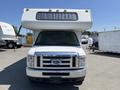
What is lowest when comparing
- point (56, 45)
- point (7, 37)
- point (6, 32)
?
point (7, 37)

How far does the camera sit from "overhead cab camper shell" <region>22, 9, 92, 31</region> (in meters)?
9.14

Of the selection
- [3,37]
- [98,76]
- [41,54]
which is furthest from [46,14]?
[3,37]

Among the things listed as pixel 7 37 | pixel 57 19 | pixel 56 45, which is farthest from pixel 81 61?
pixel 7 37

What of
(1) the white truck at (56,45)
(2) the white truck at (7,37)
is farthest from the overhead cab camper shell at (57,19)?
(2) the white truck at (7,37)

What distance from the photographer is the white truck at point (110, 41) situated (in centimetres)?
2161

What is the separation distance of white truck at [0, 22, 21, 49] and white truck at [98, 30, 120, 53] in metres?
11.0

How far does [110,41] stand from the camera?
75.0 feet

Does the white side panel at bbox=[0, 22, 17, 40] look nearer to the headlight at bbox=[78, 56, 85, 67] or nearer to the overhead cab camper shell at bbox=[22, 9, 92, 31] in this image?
the overhead cab camper shell at bbox=[22, 9, 92, 31]

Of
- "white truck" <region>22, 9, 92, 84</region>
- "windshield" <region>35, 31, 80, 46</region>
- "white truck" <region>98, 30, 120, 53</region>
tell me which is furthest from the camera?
"white truck" <region>98, 30, 120, 53</region>

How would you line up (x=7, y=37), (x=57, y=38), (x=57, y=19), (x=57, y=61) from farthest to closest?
(x=7, y=37) → (x=57, y=38) → (x=57, y=19) → (x=57, y=61)

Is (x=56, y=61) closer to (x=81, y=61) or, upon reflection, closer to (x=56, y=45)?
(x=81, y=61)

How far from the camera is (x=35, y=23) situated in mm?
9227

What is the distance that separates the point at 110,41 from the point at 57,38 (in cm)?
1435

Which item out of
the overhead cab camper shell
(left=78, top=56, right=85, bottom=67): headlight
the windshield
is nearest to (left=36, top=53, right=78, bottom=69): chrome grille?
(left=78, top=56, right=85, bottom=67): headlight
